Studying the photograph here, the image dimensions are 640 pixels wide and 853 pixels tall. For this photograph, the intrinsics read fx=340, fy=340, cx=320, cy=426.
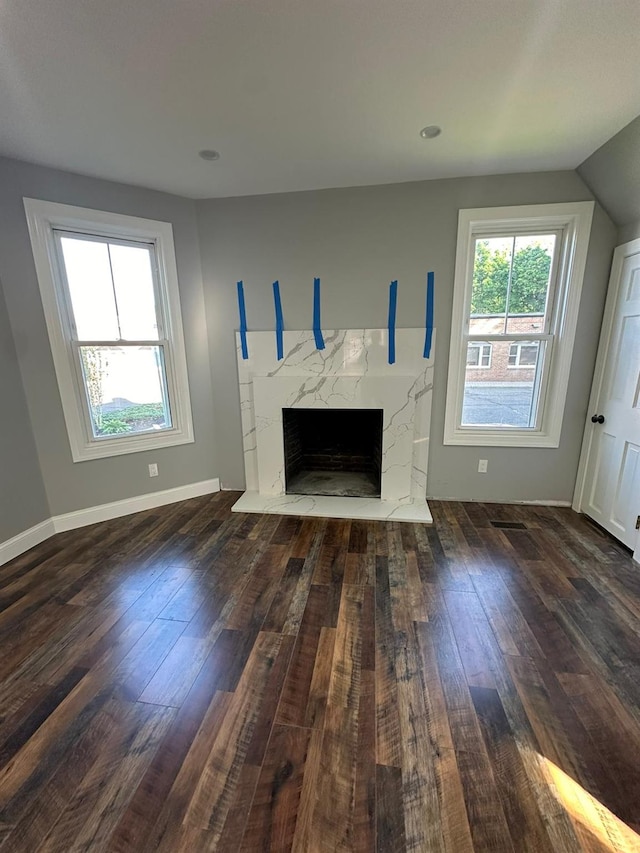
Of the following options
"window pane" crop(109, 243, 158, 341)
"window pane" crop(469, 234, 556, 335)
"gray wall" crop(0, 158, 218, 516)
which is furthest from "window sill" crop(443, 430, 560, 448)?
"window pane" crop(109, 243, 158, 341)

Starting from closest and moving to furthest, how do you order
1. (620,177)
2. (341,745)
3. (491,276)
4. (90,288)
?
(341,745) → (620,177) → (90,288) → (491,276)

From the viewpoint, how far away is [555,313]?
106 inches

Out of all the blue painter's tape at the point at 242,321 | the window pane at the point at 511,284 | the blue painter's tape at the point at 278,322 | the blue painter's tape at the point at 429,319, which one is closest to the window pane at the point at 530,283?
the window pane at the point at 511,284

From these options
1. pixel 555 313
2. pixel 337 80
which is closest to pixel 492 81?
pixel 337 80

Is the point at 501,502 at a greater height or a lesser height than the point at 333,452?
lesser

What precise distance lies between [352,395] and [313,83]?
192 cm

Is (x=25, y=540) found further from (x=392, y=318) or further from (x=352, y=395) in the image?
(x=392, y=318)

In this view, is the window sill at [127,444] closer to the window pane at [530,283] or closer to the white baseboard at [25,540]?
the white baseboard at [25,540]

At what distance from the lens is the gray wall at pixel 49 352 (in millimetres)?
2287

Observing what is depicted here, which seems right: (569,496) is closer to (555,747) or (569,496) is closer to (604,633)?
(604,633)

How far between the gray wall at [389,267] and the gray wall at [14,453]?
1398 millimetres

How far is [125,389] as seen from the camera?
2889mm

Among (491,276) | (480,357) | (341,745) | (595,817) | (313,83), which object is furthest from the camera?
(480,357)

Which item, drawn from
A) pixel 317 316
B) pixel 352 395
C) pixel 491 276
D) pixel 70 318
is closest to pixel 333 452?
pixel 352 395
